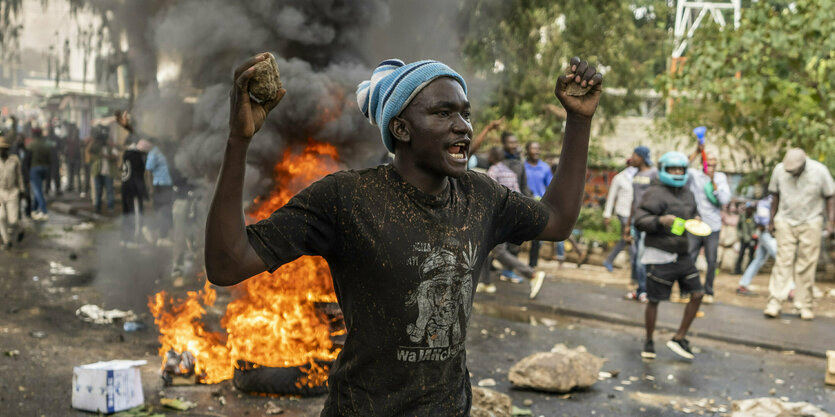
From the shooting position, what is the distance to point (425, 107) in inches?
91.5

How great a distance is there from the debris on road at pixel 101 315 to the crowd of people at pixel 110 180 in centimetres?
200

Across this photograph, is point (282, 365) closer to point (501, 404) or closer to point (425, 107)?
point (501, 404)

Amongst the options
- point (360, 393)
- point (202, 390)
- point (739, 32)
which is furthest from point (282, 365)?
point (739, 32)

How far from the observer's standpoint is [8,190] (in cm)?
1260

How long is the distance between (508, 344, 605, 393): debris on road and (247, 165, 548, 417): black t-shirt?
3.82 m

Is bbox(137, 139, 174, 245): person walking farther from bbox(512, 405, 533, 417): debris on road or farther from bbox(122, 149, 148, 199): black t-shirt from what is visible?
bbox(512, 405, 533, 417): debris on road

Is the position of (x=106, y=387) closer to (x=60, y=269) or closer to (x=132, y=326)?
(x=132, y=326)

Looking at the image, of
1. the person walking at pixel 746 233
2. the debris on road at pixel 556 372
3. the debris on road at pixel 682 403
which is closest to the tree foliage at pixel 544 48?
Result: the person walking at pixel 746 233

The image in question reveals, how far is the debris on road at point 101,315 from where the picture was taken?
7.85 metres

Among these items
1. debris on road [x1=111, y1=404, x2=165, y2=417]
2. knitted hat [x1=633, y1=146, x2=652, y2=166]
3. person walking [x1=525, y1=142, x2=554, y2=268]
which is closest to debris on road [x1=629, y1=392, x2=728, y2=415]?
debris on road [x1=111, y1=404, x2=165, y2=417]

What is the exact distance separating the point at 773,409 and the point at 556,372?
1.50 m

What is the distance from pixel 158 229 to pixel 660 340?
8923mm

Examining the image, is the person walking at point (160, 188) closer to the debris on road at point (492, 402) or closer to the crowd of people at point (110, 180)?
the crowd of people at point (110, 180)

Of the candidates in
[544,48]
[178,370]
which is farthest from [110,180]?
[178,370]
